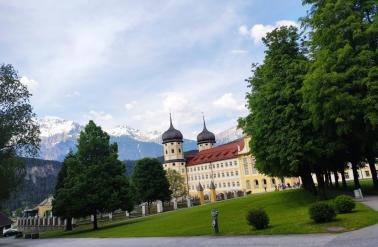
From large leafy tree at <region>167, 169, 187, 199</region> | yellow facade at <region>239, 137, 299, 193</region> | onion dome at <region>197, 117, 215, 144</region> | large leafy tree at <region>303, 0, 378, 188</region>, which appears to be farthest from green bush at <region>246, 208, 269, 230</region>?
onion dome at <region>197, 117, 215, 144</region>

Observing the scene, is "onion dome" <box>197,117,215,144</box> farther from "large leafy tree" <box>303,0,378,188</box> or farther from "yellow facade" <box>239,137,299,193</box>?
"large leafy tree" <box>303,0,378,188</box>

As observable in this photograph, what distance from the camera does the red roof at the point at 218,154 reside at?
11094cm

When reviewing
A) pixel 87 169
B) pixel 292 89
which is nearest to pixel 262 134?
pixel 292 89

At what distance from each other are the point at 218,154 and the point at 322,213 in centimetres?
9912

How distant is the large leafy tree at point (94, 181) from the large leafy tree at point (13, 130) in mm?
7716

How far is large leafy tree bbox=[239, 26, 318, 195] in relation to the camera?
30781 millimetres

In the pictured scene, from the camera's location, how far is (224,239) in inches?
789

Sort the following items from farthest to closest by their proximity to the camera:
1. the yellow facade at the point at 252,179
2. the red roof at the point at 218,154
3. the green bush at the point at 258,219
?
1. the red roof at the point at 218,154
2. the yellow facade at the point at 252,179
3. the green bush at the point at 258,219

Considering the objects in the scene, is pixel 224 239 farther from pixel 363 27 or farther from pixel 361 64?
pixel 363 27

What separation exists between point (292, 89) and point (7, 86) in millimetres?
27464

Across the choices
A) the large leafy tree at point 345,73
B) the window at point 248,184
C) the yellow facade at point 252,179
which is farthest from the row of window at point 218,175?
the large leafy tree at point 345,73

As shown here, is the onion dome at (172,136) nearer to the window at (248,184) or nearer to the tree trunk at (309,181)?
the window at (248,184)

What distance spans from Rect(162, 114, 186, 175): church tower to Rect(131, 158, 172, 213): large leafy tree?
44358 millimetres

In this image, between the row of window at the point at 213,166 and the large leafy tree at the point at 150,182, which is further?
the row of window at the point at 213,166
